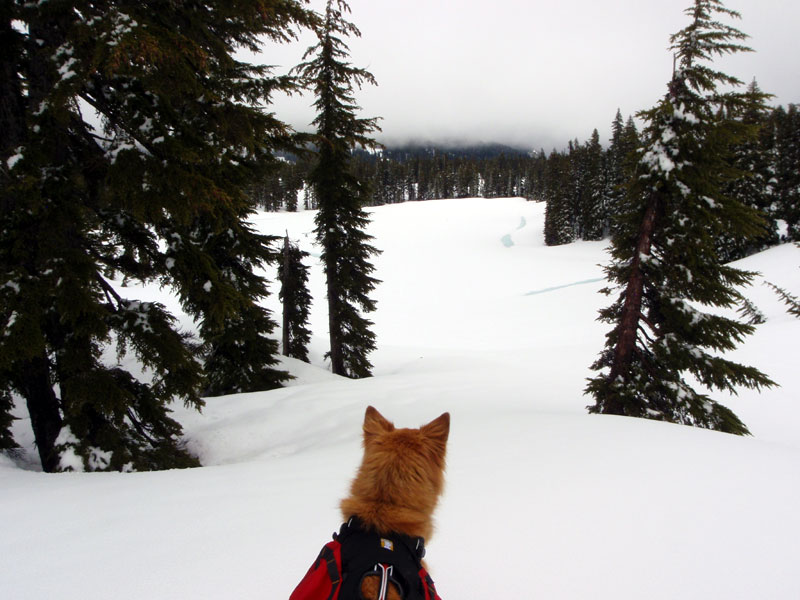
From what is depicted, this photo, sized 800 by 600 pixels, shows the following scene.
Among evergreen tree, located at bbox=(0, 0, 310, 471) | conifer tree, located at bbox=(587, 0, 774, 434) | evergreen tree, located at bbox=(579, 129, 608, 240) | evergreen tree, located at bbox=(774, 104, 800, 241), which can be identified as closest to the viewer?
evergreen tree, located at bbox=(0, 0, 310, 471)

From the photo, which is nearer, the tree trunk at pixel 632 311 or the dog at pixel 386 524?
the dog at pixel 386 524

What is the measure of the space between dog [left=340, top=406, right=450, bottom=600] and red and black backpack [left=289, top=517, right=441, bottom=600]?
5 centimetres

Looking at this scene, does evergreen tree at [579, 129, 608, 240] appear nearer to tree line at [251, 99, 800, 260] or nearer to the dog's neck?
tree line at [251, 99, 800, 260]

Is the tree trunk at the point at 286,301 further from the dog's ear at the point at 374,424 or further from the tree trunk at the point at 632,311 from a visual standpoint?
the dog's ear at the point at 374,424

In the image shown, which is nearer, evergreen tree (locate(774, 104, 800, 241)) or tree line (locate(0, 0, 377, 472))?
tree line (locate(0, 0, 377, 472))

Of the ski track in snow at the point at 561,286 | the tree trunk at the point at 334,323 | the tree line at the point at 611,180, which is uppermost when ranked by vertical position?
the tree line at the point at 611,180

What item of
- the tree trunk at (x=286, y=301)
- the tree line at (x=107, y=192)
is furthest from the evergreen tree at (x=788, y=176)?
the tree line at (x=107, y=192)

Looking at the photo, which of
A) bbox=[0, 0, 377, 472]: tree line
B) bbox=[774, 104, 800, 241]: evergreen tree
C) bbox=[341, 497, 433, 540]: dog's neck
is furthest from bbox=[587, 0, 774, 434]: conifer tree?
bbox=[774, 104, 800, 241]: evergreen tree

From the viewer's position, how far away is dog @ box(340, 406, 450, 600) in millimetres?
2070

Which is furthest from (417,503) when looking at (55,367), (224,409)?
(224,409)

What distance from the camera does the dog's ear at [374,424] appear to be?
246 cm

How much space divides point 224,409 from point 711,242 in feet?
34.5

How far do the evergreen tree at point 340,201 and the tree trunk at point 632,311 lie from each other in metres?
8.42

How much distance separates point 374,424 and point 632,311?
25.1 ft
